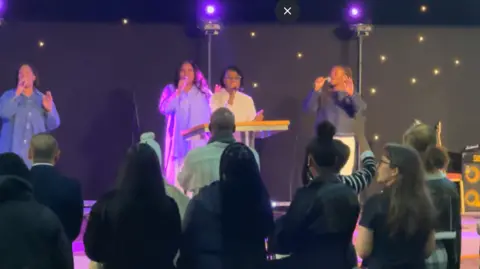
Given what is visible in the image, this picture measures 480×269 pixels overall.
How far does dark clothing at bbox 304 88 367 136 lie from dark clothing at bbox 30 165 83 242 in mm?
3924

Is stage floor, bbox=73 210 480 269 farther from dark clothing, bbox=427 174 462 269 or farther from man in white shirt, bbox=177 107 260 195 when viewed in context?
dark clothing, bbox=427 174 462 269

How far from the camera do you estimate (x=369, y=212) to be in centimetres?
282

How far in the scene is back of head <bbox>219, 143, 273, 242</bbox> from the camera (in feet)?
9.32

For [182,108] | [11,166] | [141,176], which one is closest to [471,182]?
[182,108]

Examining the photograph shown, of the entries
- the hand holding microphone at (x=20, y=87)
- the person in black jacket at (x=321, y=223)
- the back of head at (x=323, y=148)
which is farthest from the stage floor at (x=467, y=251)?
the back of head at (x=323, y=148)

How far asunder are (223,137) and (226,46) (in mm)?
4563

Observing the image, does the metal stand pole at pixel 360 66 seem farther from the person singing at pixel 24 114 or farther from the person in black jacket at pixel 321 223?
the person in black jacket at pixel 321 223

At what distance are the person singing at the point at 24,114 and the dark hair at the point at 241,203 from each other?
406 centimetres

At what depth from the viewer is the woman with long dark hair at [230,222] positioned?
112 inches

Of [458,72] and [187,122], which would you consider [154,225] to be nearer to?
[187,122]

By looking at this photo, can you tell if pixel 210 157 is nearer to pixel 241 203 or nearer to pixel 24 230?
pixel 241 203

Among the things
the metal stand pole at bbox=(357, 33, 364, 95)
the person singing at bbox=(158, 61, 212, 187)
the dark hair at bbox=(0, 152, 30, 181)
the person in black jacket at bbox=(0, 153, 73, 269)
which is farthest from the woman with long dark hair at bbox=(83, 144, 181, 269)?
the metal stand pole at bbox=(357, 33, 364, 95)

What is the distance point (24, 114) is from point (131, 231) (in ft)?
13.7

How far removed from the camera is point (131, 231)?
2.71m
